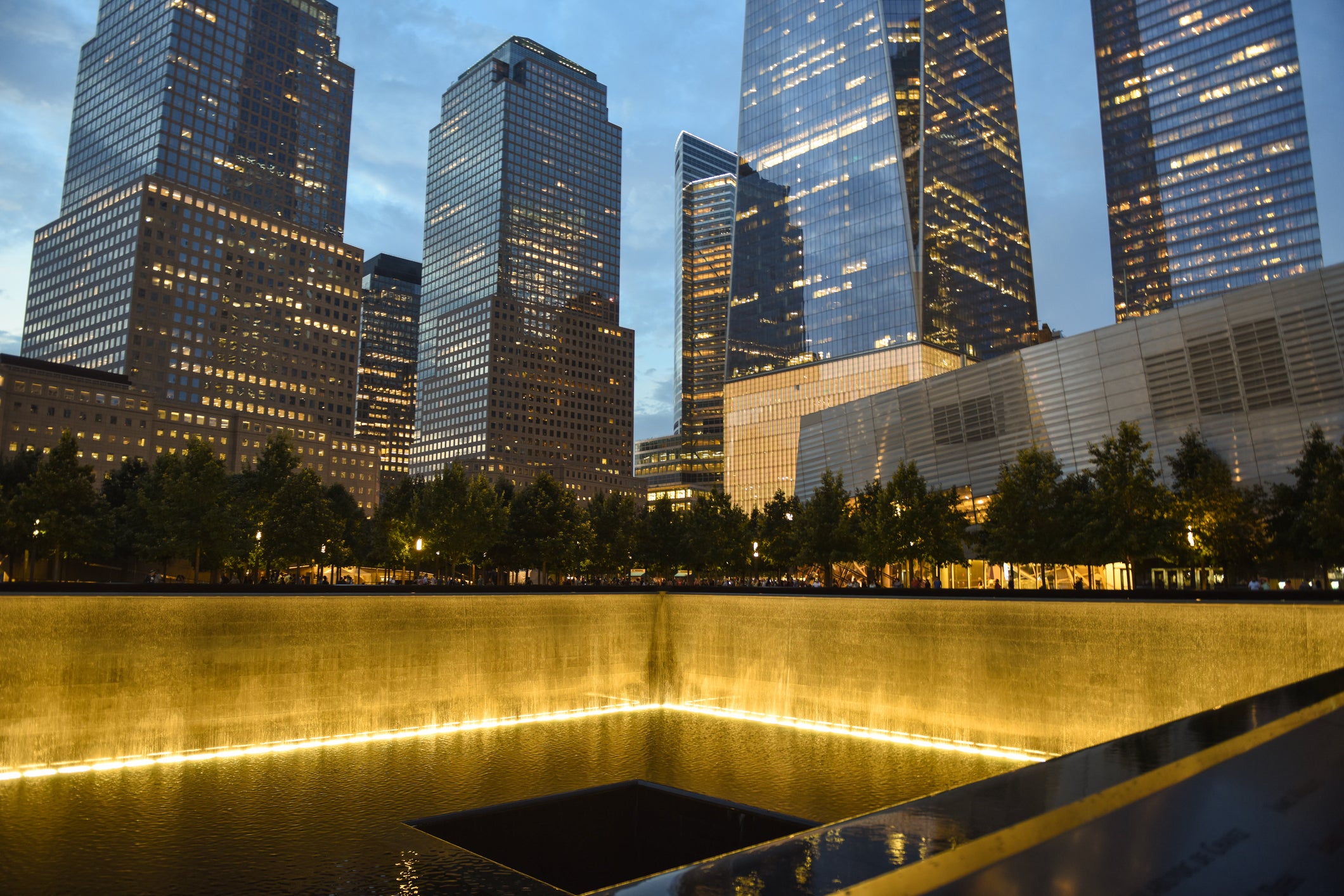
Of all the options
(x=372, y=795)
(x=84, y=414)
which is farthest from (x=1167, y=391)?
(x=84, y=414)

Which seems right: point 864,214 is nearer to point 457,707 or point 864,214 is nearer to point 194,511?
point 194,511

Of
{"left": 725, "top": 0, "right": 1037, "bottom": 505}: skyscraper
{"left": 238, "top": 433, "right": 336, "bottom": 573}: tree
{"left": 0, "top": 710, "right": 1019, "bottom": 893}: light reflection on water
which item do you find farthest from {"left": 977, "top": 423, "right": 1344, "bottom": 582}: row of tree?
{"left": 725, "top": 0, "right": 1037, "bottom": 505}: skyscraper

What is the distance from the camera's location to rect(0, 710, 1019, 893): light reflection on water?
21828 millimetres

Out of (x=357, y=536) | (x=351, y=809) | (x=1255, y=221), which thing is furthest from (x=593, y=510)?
(x=1255, y=221)

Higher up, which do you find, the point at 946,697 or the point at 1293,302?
the point at 1293,302

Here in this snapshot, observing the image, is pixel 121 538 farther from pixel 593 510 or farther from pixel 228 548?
pixel 593 510

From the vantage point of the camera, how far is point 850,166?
164500 millimetres

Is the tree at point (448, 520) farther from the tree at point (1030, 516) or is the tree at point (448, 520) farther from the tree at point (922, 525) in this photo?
the tree at point (1030, 516)

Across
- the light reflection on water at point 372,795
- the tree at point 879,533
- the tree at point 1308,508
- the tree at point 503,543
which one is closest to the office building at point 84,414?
the tree at point 503,543

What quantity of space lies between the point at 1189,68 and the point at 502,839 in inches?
8027

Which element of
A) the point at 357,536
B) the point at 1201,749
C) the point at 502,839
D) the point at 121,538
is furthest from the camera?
the point at 357,536

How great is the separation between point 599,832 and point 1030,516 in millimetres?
44105

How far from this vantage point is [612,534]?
3762 inches

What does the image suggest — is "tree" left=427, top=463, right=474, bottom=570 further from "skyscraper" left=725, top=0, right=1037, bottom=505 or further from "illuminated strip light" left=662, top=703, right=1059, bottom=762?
"skyscraper" left=725, top=0, right=1037, bottom=505
